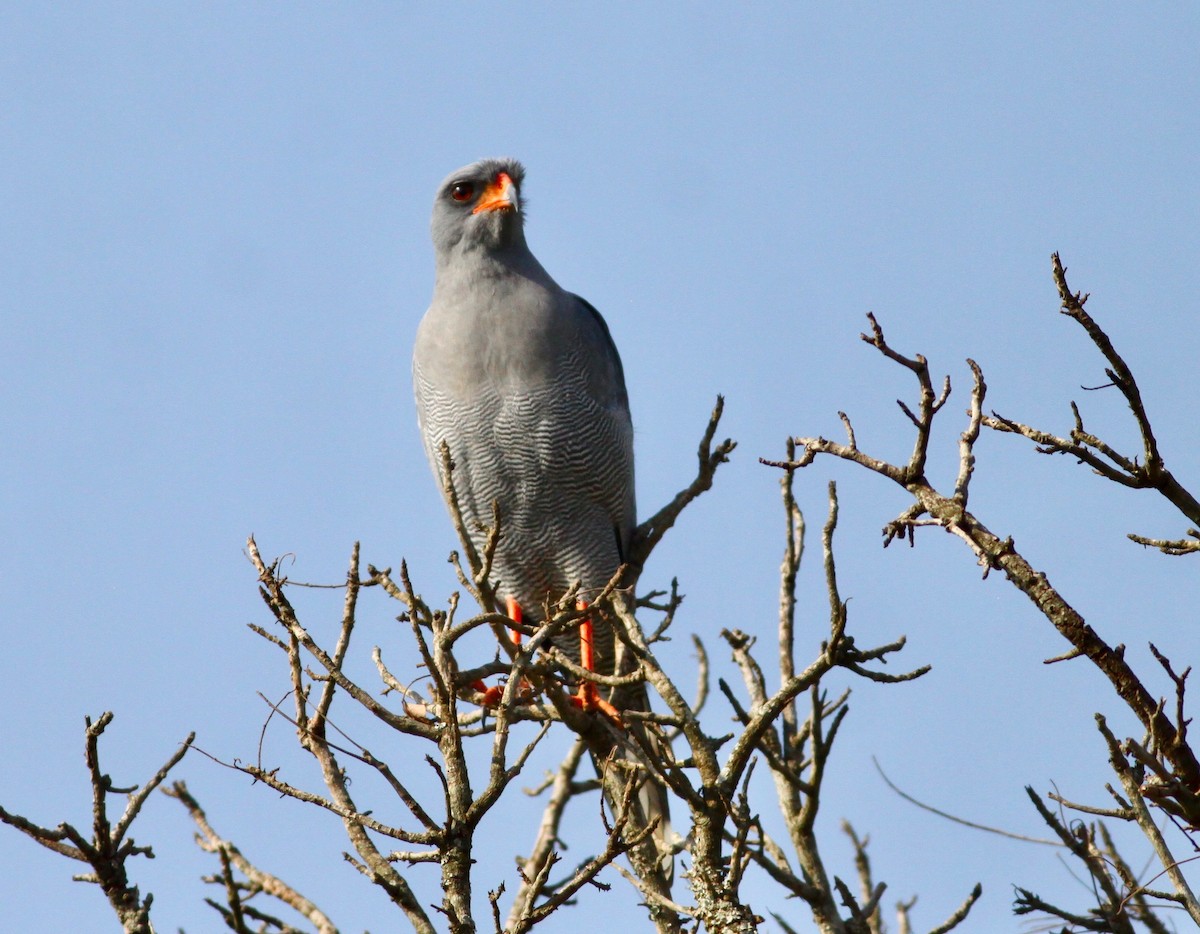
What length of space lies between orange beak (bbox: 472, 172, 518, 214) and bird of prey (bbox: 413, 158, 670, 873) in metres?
0.01

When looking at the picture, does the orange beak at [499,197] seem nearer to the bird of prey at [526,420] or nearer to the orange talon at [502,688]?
the bird of prey at [526,420]

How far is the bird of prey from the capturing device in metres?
7.57

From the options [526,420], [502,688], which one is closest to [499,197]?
[526,420]

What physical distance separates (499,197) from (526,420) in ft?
4.70

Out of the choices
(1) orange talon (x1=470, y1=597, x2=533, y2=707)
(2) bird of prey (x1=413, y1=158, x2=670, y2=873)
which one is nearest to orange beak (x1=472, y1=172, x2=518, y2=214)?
(2) bird of prey (x1=413, y1=158, x2=670, y2=873)

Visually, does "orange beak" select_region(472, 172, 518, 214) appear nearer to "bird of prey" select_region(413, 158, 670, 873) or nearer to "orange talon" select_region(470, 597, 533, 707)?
"bird of prey" select_region(413, 158, 670, 873)

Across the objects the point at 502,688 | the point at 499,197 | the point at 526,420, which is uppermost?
the point at 499,197

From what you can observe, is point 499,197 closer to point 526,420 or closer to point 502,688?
point 526,420

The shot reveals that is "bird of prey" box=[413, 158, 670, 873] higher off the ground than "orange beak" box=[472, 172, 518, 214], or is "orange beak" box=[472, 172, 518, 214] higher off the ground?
"orange beak" box=[472, 172, 518, 214]

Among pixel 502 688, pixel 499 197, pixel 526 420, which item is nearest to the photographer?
pixel 502 688

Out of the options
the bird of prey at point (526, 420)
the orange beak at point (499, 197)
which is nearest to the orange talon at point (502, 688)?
the bird of prey at point (526, 420)

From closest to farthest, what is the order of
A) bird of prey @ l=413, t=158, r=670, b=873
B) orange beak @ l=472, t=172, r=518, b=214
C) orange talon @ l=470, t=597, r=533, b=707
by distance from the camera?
orange talon @ l=470, t=597, r=533, b=707, bird of prey @ l=413, t=158, r=670, b=873, orange beak @ l=472, t=172, r=518, b=214

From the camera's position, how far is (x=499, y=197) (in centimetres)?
810

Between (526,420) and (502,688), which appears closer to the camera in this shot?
(502,688)
